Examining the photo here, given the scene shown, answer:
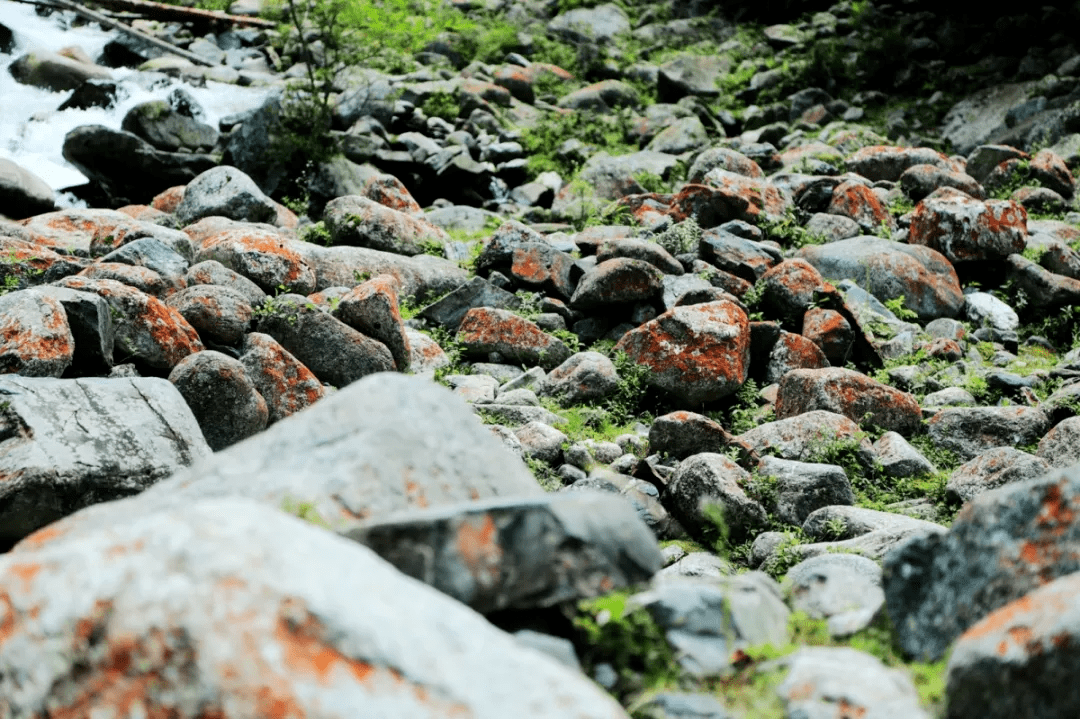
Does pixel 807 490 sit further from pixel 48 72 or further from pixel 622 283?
pixel 48 72

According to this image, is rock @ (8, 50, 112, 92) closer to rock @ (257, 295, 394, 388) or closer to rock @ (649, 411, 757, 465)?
rock @ (257, 295, 394, 388)

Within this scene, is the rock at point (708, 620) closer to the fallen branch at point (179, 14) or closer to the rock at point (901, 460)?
the rock at point (901, 460)

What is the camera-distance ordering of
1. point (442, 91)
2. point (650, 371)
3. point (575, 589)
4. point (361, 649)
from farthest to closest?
point (442, 91), point (650, 371), point (575, 589), point (361, 649)

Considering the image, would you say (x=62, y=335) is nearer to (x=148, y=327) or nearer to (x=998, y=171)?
(x=148, y=327)

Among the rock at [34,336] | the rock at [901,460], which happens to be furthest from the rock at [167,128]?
the rock at [901,460]

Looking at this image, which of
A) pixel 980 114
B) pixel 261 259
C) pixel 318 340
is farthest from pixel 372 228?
pixel 980 114

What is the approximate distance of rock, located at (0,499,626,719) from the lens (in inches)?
96.9

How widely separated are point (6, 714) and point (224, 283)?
7.32m

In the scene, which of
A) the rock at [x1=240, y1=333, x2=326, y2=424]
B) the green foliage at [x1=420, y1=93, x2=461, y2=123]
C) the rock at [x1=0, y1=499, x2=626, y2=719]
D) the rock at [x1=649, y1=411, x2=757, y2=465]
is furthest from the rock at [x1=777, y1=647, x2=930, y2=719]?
the green foliage at [x1=420, y1=93, x2=461, y2=123]

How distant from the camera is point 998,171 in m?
17.1

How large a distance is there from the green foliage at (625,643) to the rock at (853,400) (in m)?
6.97

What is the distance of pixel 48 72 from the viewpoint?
1889 cm

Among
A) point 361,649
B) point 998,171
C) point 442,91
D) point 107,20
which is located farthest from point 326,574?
point 107,20

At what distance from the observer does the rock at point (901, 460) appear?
9078mm
